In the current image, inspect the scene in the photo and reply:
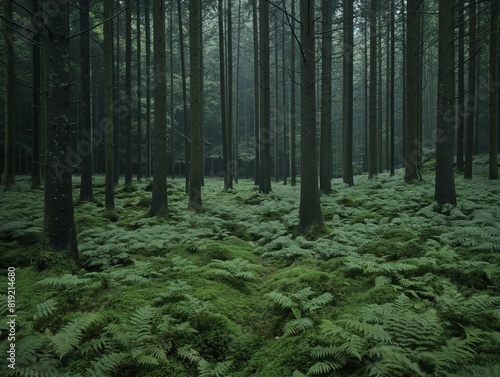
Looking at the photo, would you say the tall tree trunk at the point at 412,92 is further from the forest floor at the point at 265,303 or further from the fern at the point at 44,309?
the fern at the point at 44,309

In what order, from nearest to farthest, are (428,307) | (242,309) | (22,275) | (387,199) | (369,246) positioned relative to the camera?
(428,307) → (242,309) → (22,275) → (369,246) → (387,199)

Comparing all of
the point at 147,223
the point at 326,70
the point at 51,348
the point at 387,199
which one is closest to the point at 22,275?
the point at 51,348

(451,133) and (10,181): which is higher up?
(451,133)

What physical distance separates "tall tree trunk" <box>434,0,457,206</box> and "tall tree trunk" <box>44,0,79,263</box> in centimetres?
1040

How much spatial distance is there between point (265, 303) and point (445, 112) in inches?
A: 355

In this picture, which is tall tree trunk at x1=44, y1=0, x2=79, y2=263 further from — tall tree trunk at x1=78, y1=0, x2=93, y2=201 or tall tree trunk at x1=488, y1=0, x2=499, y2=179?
tall tree trunk at x1=488, y1=0, x2=499, y2=179

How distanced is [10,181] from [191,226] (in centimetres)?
1394

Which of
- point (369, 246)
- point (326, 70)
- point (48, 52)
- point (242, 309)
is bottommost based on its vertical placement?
point (242, 309)

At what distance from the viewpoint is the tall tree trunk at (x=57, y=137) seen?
5.59 meters

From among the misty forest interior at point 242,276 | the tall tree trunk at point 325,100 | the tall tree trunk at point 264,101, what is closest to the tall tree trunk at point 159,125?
the misty forest interior at point 242,276

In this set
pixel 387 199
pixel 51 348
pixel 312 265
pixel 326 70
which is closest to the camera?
pixel 51 348

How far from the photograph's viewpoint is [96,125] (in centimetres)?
3484

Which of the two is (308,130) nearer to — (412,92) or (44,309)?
(44,309)

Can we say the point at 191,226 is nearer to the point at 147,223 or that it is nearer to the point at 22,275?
the point at 147,223
